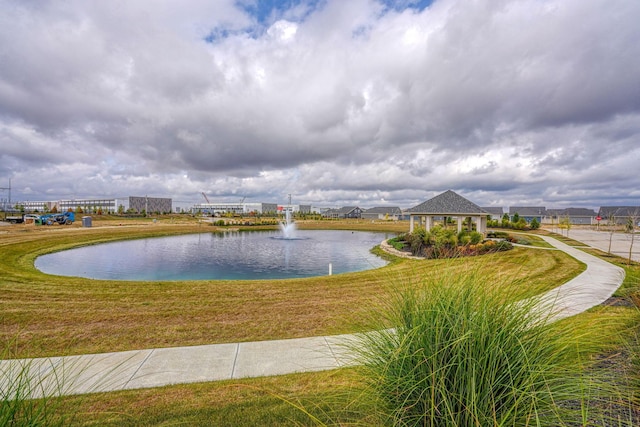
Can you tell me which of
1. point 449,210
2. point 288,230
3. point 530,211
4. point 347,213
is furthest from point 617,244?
point 347,213

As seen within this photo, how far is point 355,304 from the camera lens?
7.33 meters

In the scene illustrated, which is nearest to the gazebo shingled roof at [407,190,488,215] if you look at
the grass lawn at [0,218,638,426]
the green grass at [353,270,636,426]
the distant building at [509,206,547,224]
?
the grass lawn at [0,218,638,426]

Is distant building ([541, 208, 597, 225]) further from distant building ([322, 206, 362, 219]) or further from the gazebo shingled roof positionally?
distant building ([322, 206, 362, 219])

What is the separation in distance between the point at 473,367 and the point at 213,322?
5.73 m

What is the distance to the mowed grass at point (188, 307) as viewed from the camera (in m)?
5.07

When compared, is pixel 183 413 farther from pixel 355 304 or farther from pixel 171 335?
pixel 355 304

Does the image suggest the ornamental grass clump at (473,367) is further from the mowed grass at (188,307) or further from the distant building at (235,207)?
the distant building at (235,207)

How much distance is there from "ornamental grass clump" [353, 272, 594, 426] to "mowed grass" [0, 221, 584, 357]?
0.48m

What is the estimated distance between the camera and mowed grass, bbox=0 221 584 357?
16.6ft

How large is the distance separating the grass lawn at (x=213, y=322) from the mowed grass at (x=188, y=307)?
0.02m

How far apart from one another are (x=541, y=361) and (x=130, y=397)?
14.6 ft

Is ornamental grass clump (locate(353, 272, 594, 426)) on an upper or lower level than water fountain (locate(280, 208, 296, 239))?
upper

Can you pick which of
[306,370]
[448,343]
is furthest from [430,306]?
[306,370]

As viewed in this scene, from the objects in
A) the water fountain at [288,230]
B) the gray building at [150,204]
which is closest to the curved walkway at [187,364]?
the water fountain at [288,230]
